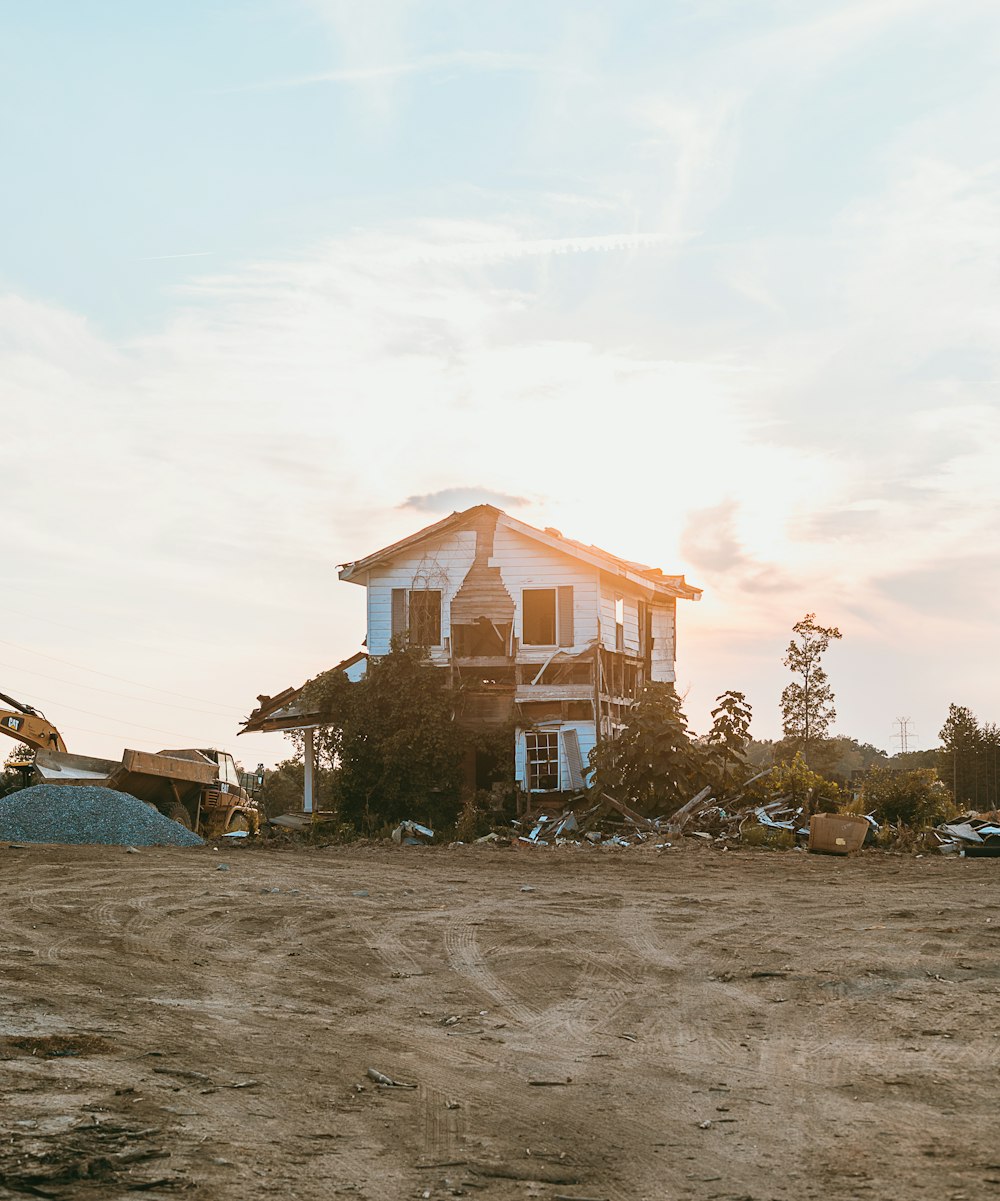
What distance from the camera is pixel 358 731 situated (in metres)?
30.5

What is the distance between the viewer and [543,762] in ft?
104

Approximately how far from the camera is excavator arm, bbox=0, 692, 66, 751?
3447cm

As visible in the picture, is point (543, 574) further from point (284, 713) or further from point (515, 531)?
point (284, 713)

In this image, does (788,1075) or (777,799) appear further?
(777,799)

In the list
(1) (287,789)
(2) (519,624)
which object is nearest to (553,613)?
(2) (519,624)

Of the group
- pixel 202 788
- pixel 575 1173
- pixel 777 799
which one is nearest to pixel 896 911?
pixel 575 1173

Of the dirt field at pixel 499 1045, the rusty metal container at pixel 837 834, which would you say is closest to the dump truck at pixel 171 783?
the rusty metal container at pixel 837 834

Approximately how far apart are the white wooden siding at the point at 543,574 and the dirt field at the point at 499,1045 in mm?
17003

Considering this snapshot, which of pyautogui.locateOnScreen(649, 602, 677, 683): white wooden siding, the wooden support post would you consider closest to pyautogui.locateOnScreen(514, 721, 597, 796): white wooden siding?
pyautogui.locateOnScreen(649, 602, 677, 683): white wooden siding

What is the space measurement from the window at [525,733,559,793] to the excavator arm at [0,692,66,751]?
12922mm

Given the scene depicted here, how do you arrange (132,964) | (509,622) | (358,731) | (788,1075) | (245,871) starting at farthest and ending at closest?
1. (509,622)
2. (358,731)
3. (245,871)
4. (132,964)
5. (788,1075)

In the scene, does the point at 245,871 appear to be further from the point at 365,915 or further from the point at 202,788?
the point at 202,788

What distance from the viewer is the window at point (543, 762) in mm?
31844

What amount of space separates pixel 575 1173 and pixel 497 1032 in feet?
10.1
